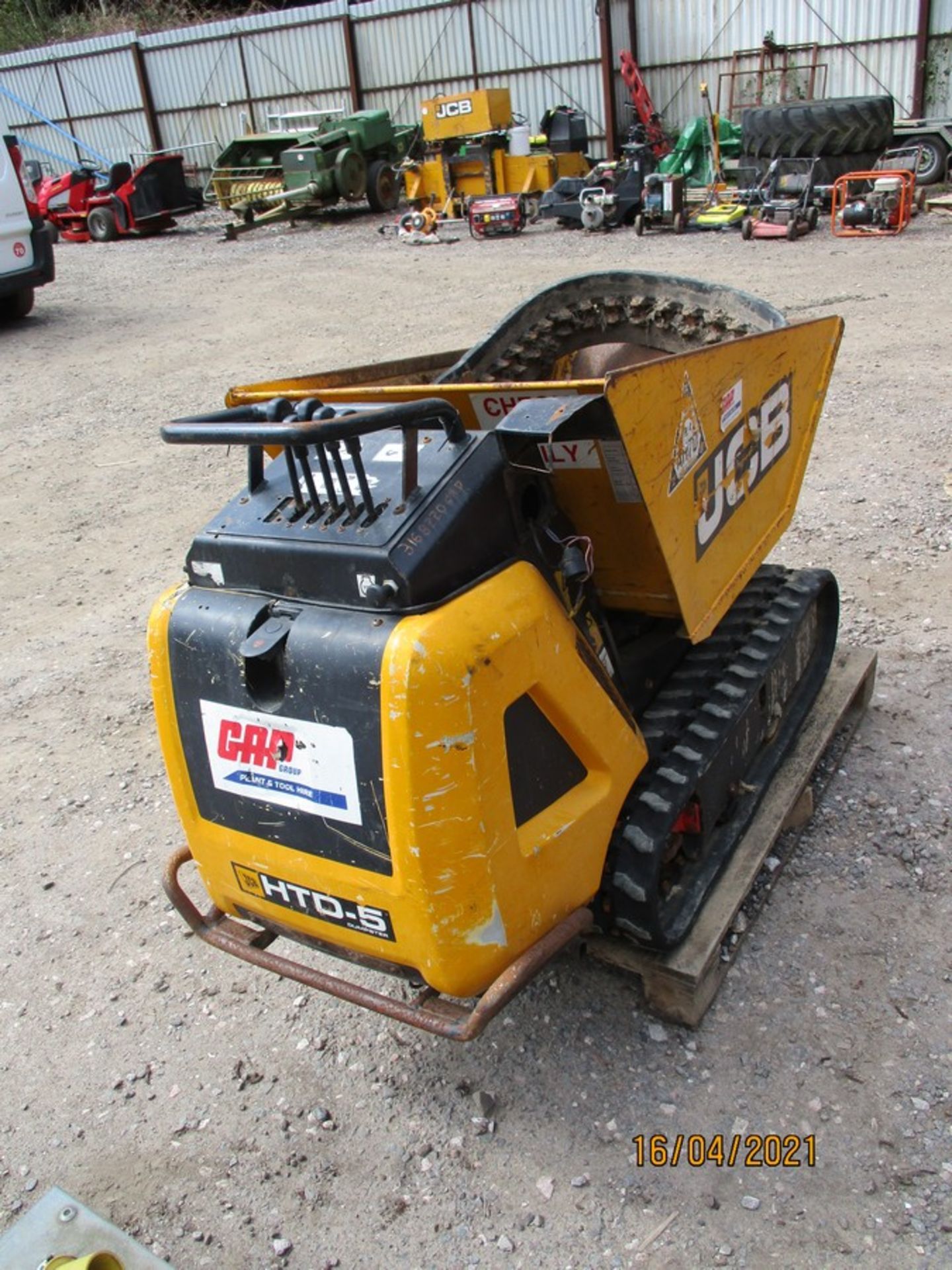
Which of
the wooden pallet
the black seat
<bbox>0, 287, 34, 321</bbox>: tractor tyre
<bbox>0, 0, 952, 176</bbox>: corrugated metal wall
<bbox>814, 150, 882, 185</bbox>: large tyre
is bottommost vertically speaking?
the wooden pallet

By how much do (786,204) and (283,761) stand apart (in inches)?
448

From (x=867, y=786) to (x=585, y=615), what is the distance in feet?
4.25

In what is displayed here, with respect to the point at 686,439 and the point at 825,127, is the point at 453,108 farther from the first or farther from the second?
the point at 686,439

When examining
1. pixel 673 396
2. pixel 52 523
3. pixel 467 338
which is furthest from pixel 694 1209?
pixel 467 338

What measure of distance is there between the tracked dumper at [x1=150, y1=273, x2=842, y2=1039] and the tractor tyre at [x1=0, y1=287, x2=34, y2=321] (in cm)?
1001

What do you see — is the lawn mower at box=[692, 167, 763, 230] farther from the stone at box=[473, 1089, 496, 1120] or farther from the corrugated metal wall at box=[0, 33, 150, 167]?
the corrugated metal wall at box=[0, 33, 150, 167]

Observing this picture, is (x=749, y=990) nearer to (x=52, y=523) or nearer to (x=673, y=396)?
(x=673, y=396)

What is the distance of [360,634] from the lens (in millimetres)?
1939

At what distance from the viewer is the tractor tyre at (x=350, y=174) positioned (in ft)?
53.9

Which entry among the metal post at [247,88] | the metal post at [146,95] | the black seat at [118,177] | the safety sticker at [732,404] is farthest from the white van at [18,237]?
the metal post at [146,95]

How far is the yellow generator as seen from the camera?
1549cm

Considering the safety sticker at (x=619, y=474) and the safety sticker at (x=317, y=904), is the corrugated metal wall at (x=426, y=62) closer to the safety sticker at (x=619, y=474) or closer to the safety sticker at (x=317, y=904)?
the safety sticker at (x=619, y=474)

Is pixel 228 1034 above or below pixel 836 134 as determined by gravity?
below

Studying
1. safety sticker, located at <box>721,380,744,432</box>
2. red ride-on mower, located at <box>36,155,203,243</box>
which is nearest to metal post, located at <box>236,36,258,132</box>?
red ride-on mower, located at <box>36,155,203,243</box>
